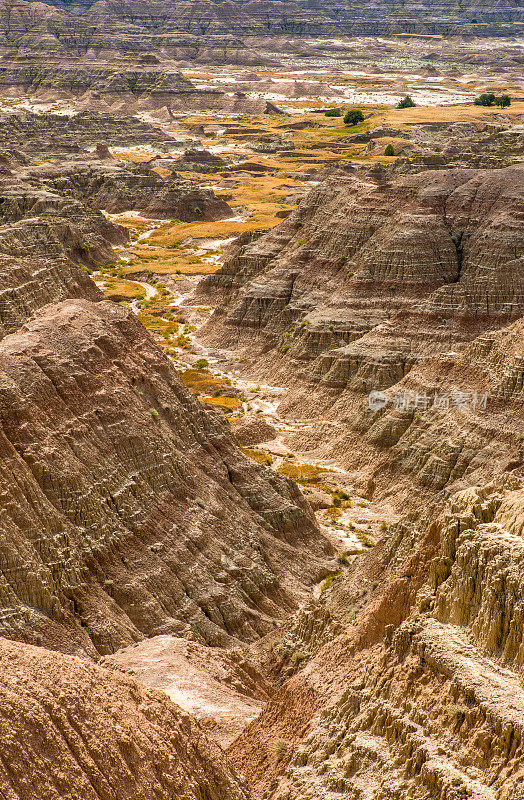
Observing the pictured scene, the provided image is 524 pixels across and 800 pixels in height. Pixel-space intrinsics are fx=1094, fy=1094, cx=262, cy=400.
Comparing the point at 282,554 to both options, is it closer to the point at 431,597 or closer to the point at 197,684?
the point at 197,684

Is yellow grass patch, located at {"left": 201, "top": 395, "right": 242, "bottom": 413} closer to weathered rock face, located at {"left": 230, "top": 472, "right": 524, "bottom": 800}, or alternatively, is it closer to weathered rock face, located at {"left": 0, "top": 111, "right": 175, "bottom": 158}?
weathered rock face, located at {"left": 230, "top": 472, "right": 524, "bottom": 800}

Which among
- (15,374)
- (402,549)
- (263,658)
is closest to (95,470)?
(15,374)

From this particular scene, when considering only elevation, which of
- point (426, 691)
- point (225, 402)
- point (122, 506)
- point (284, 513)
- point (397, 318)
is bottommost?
point (225, 402)

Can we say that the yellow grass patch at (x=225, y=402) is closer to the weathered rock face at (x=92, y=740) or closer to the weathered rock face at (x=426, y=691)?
the weathered rock face at (x=426, y=691)

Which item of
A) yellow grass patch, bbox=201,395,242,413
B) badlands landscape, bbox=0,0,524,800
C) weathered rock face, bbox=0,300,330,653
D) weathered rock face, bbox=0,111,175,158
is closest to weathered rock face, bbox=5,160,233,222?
weathered rock face, bbox=0,111,175,158

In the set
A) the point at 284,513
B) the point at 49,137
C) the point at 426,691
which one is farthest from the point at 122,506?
the point at 49,137

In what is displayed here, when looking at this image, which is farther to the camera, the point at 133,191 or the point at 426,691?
the point at 133,191

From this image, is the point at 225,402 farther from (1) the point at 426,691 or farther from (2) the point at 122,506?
(1) the point at 426,691
